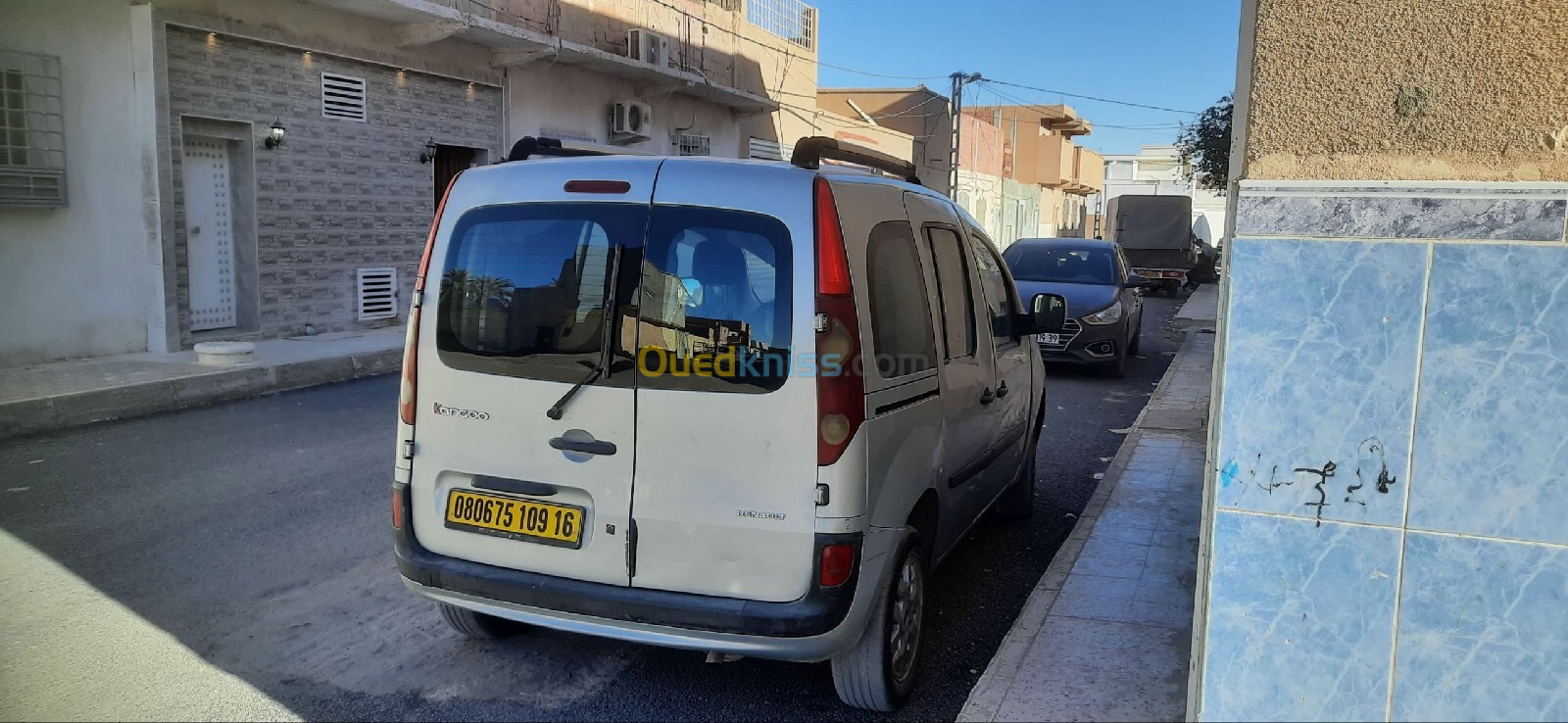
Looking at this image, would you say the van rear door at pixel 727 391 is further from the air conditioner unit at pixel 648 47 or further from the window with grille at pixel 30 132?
the air conditioner unit at pixel 648 47

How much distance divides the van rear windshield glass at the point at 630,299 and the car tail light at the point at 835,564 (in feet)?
1.74

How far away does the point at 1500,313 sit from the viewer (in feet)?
7.63

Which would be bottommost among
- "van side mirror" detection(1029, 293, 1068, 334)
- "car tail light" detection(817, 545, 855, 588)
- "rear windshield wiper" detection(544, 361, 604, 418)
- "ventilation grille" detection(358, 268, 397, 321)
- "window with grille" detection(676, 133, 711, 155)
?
"car tail light" detection(817, 545, 855, 588)

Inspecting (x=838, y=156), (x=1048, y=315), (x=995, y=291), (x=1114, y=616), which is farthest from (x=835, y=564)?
(x=1048, y=315)

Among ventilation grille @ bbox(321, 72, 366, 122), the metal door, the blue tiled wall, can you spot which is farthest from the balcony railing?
the blue tiled wall

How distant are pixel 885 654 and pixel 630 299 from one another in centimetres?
144

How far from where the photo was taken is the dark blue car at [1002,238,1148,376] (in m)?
11.8

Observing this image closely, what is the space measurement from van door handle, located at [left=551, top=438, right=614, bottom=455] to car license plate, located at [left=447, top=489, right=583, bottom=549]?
192 mm

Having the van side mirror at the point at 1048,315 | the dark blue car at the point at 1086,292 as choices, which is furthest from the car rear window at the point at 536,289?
the dark blue car at the point at 1086,292

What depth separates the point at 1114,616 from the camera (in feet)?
14.0

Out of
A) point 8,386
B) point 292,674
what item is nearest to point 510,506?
point 292,674

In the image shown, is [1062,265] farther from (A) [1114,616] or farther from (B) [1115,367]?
(A) [1114,616]

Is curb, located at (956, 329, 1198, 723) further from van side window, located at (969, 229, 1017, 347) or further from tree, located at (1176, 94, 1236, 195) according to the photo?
tree, located at (1176, 94, 1236, 195)

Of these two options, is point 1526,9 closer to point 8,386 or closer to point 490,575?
point 490,575
